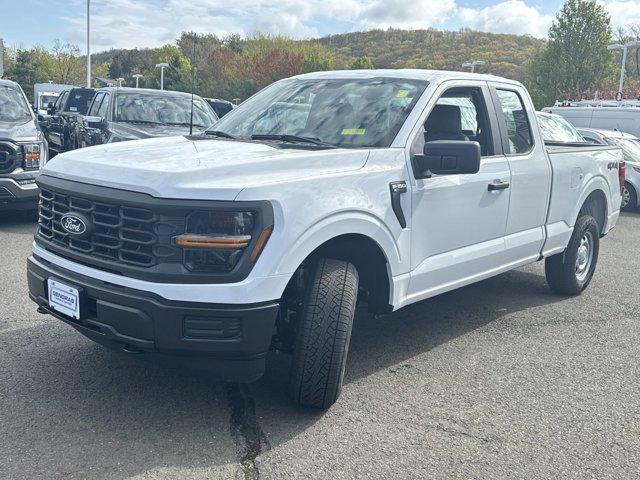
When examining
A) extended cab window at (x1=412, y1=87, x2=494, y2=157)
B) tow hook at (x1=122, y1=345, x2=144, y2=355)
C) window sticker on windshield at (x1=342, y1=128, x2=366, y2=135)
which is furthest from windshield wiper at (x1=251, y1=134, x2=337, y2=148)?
tow hook at (x1=122, y1=345, x2=144, y2=355)

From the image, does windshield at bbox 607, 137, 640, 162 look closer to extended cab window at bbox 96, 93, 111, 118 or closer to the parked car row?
the parked car row

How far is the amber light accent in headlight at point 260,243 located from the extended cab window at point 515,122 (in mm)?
2502

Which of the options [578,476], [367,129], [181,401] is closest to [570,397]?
[578,476]

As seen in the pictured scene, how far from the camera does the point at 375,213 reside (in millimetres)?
3715

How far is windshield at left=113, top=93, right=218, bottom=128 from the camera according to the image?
33.7 ft

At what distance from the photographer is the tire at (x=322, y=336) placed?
340 centimetres

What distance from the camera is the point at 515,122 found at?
17.2ft

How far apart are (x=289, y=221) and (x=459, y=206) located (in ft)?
5.15

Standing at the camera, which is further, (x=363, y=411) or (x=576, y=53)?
(x=576, y=53)

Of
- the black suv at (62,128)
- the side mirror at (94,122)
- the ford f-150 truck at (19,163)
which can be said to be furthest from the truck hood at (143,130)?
the black suv at (62,128)

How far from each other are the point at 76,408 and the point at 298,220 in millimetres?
1539

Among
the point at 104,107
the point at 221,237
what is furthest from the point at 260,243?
the point at 104,107

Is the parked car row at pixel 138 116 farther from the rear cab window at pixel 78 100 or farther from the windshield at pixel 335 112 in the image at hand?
the rear cab window at pixel 78 100

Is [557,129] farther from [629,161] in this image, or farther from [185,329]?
[185,329]
